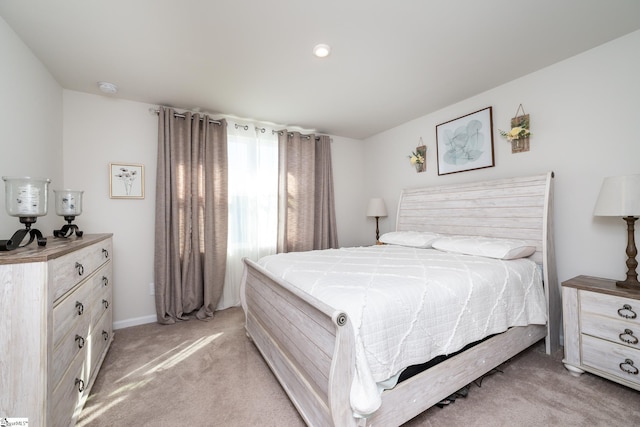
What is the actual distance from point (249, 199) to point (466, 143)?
9.03 feet

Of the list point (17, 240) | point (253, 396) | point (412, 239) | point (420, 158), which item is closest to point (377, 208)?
point (420, 158)

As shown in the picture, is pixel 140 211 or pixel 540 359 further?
pixel 140 211

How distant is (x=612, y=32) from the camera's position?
6.22 ft

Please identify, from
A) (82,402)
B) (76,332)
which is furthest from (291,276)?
(82,402)

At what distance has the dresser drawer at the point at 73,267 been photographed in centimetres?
122

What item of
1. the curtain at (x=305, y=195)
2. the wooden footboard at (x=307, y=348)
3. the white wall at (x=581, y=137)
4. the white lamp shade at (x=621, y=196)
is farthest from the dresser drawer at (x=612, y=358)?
the curtain at (x=305, y=195)

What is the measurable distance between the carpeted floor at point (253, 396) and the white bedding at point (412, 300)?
1.30 ft

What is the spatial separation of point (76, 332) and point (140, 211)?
5.57ft

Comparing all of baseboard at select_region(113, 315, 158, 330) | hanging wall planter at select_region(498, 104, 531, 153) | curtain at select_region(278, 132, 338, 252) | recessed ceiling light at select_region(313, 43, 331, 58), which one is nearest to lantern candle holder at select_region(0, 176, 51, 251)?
baseboard at select_region(113, 315, 158, 330)

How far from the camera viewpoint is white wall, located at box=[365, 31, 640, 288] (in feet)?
6.39

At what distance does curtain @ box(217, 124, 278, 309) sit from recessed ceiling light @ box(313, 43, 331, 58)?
1.70m

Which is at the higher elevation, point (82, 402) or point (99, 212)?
point (99, 212)

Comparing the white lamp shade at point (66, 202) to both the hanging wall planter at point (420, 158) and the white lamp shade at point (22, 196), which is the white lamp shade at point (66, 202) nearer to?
the white lamp shade at point (22, 196)

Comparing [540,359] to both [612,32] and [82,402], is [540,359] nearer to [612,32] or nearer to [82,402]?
[612,32]
